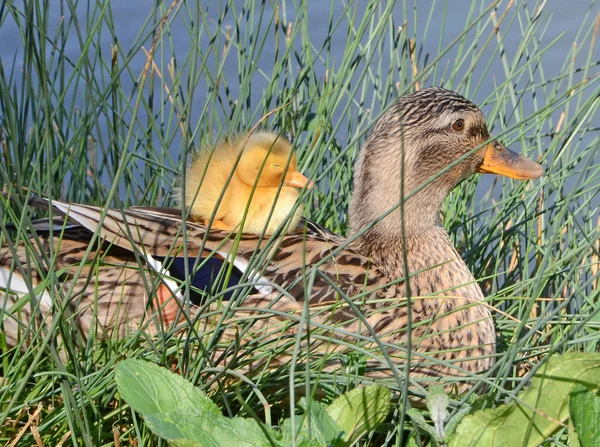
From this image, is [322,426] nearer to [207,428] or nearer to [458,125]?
[207,428]

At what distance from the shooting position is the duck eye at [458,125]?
9.71 ft

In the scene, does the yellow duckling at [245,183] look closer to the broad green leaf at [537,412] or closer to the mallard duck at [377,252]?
the mallard duck at [377,252]

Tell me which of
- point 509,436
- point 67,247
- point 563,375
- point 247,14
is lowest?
point 67,247

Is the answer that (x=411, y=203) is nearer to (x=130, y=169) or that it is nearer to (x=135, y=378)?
(x=130, y=169)

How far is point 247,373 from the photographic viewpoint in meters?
2.05

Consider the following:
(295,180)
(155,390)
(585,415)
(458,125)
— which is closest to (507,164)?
(458,125)

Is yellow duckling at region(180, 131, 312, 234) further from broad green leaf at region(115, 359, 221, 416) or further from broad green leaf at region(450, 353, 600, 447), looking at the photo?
broad green leaf at region(450, 353, 600, 447)

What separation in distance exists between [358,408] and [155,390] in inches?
15.7

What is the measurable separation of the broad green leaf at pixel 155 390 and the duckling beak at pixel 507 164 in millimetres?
1642

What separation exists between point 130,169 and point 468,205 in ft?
4.64

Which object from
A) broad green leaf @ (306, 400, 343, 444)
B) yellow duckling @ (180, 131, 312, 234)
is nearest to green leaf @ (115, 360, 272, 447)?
broad green leaf @ (306, 400, 343, 444)

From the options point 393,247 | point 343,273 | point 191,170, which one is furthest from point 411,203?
point 191,170

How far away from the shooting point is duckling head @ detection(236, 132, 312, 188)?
2.90m

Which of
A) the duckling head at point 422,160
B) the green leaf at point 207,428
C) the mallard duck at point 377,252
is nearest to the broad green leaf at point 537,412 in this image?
the green leaf at point 207,428
